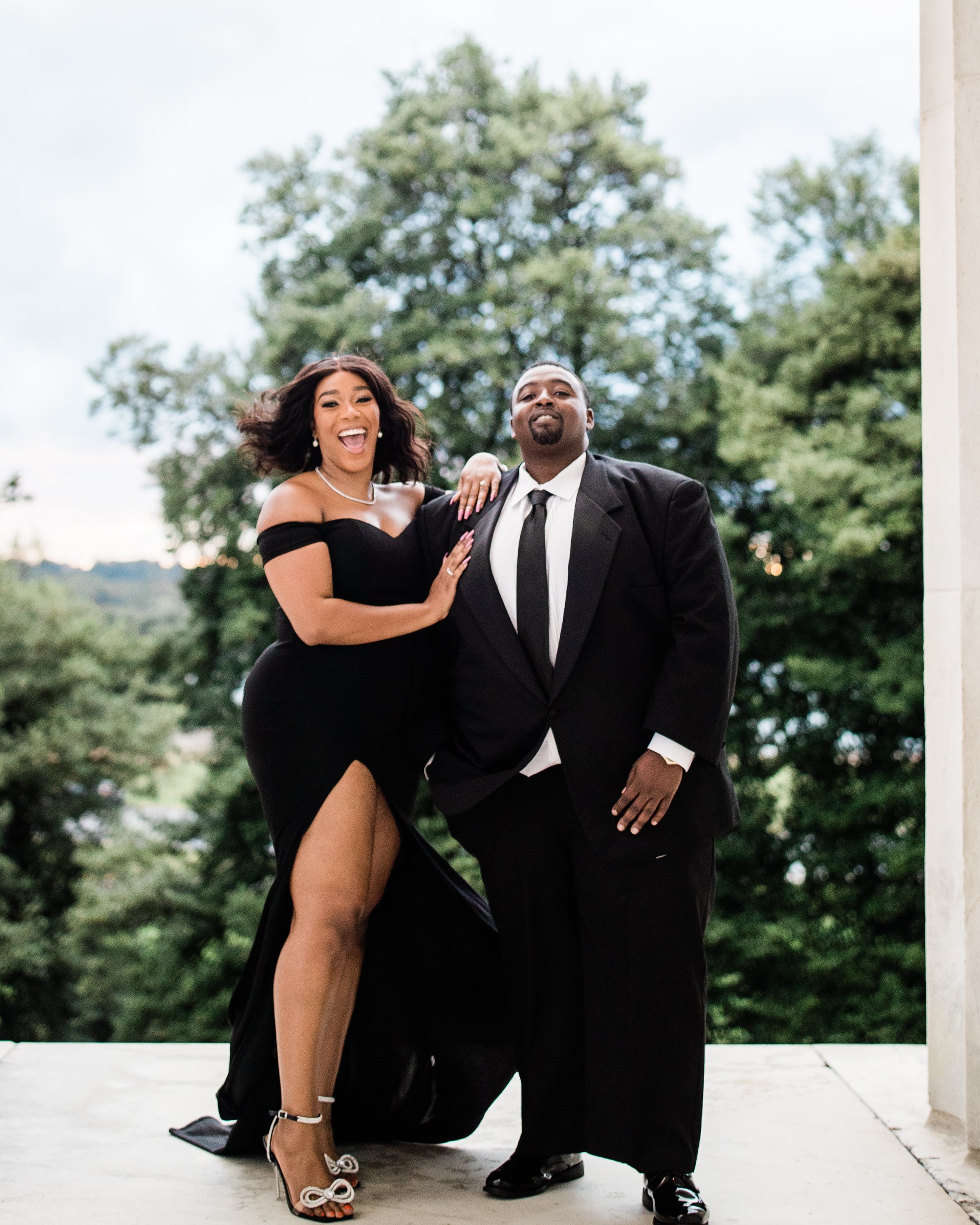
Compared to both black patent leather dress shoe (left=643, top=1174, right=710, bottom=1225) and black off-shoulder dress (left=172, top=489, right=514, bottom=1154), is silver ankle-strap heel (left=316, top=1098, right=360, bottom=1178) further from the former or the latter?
black patent leather dress shoe (left=643, top=1174, right=710, bottom=1225)

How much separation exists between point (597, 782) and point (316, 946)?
693mm

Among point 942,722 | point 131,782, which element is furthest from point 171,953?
point 942,722

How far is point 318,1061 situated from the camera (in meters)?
2.52

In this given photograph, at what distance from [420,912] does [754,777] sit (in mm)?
7046

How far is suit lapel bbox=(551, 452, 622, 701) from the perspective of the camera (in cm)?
245

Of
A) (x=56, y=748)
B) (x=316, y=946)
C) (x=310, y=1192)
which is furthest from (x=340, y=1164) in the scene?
(x=56, y=748)

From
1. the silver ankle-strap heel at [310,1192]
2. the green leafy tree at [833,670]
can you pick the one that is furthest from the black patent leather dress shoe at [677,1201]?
the green leafy tree at [833,670]

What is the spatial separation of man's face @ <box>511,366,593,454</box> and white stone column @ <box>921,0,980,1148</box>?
95 cm

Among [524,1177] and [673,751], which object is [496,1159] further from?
[673,751]

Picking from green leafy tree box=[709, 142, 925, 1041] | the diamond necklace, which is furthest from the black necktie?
green leafy tree box=[709, 142, 925, 1041]

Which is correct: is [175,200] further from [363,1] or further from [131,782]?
[131,782]

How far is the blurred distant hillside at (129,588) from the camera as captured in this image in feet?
36.3

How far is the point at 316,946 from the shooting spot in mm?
2500

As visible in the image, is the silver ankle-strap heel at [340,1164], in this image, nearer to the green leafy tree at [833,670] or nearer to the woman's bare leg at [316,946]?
the woman's bare leg at [316,946]
